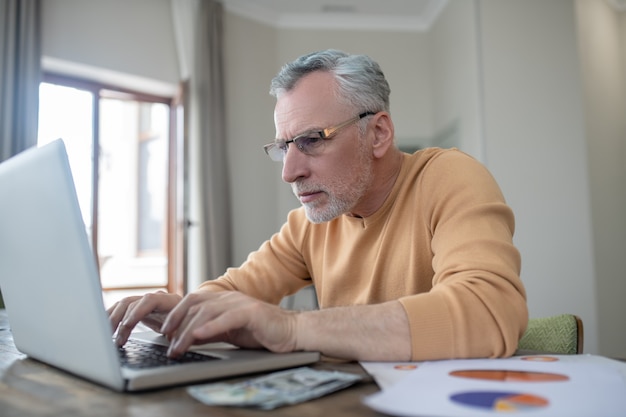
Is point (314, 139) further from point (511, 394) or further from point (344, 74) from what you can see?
point (511, 394)

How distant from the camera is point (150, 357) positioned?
74cm

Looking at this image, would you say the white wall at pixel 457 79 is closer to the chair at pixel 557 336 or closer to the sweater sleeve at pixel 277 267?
the sweater sleeve at pixel 277 267

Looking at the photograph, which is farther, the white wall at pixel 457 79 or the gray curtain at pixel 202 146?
the gray curtain at pixel 202 146

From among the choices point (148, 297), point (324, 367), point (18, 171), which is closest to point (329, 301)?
point (148, 297)

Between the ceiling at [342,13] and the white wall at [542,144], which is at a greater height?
the ceiling at [342,13]

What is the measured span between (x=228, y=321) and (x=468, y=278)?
14.6 inches

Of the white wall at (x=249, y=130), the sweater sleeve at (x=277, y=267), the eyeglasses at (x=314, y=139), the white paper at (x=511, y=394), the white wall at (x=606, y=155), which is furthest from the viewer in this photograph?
the white wall at (x=249, y=130)

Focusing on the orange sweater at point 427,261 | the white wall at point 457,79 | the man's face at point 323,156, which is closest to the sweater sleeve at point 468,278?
the orange sweater at point 427,261

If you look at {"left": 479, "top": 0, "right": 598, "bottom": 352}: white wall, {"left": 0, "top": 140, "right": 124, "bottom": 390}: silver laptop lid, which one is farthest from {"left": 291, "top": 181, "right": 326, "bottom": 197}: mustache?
{"left": 479, "top": 0, "right": 598, "bottom": 352}: white wall

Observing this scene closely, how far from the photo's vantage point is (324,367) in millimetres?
731

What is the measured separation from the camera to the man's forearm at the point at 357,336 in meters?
0.75

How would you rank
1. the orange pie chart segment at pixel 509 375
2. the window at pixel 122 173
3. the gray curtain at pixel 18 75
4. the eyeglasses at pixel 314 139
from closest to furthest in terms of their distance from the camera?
the orange pie chart segment at pixel 509 375 → the eyeglasses at pixel 314 139 → the gray curtain at pixel 18 75 → the window at pixel 122 173

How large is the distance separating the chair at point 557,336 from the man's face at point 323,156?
18.8 inches

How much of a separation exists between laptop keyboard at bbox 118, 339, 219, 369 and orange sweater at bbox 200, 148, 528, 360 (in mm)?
293
